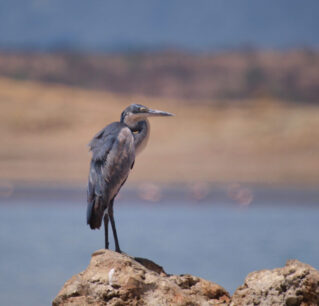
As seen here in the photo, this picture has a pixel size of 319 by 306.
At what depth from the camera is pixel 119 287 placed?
5641mm

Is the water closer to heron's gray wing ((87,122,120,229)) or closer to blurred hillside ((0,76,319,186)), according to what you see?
heron's gray wing ((87,122,120,229))

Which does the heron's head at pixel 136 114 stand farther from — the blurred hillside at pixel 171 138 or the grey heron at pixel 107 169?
the blurred hillside at pixel 171 138

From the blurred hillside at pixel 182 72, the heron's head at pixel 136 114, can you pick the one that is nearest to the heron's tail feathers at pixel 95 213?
the heron's head at pixel 136 114

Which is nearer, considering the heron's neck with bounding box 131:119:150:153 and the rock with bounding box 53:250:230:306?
the rock with bounding box 53:250:230:306

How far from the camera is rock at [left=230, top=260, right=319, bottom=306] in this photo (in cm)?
554

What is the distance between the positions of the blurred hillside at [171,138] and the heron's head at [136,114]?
576 inches

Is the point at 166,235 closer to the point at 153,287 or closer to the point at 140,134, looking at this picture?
the point at 140,134

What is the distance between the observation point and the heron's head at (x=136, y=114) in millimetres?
6848

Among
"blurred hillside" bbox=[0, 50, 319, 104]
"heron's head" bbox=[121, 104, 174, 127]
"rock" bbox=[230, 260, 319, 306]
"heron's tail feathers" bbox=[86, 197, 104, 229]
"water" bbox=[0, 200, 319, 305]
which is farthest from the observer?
"blurred hillside" bbox=[0, 50, 319, 104]

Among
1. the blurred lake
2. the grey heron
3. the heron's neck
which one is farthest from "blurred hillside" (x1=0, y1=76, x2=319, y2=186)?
the grey heron

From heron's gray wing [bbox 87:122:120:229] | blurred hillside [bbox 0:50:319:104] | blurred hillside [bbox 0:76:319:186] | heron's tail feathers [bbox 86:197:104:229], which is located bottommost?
heron's tail feathers [bbox 86:197:104:229]

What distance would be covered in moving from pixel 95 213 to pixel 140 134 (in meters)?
0.89

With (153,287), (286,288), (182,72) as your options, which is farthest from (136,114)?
(182,72)

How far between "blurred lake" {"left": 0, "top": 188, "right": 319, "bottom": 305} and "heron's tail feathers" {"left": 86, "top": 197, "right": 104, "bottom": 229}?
3.16 meters
